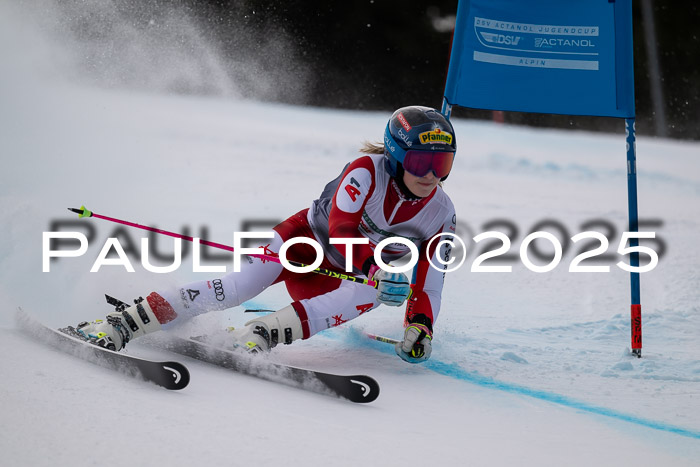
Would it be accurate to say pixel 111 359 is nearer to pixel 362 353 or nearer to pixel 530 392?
pixel 362 353

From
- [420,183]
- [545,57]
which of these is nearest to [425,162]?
[420,183]

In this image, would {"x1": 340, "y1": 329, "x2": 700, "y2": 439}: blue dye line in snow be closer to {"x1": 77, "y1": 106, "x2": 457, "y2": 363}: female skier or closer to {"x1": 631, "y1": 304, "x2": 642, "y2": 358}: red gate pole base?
{"x1": 77, "y1": 106, "x2": 457, "y2": 363}: female skier

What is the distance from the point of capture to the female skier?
266 centimetres

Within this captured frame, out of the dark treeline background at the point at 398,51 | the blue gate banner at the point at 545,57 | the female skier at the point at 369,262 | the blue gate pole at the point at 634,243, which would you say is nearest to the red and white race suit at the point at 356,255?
the female skier at the point at 369,262

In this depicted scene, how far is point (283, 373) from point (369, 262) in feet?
1.60

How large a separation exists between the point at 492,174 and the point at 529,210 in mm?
2070

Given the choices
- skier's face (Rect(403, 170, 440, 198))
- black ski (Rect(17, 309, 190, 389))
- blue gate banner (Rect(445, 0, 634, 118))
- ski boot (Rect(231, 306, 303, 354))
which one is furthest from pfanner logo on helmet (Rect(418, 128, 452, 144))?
black ski (Rect(17, 309, 190, 389))

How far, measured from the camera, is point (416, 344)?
272 centimetres

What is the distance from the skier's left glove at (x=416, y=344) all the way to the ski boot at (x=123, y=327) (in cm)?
90

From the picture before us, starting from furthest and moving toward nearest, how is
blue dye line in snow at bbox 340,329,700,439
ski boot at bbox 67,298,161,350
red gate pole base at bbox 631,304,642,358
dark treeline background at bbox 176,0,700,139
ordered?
dark treeline background at bbox 176,0,700,139 < red gate pole base at bbox 631,304,642,358 < ski boot at bbox 67,298,161,350 < blue dye line in snow at bbox 340,329,700,439

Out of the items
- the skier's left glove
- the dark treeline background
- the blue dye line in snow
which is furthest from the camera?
the dark treeline background

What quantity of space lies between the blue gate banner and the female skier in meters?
0.62

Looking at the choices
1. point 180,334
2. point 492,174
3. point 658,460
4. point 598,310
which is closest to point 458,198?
point 492,174

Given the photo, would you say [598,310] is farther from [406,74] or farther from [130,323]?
[406,74]
